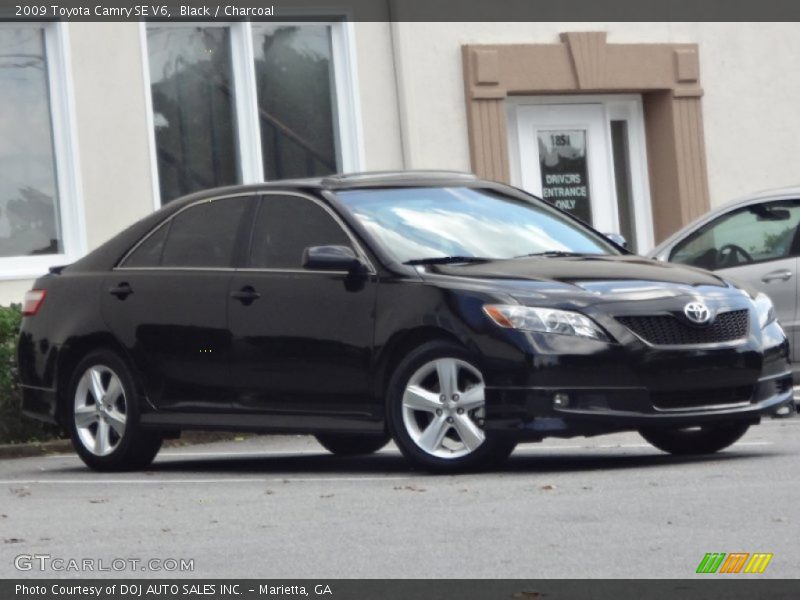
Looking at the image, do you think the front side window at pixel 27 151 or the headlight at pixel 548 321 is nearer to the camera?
the headlight at pixel 548 321

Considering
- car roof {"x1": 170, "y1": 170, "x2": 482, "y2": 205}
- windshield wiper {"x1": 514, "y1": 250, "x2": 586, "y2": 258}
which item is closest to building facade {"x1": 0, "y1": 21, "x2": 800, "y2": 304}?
car roof {"x1": 170, "y1": 170, "x2": 482, "y2": 205}

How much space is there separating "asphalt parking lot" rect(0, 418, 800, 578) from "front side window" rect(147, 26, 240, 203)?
19.4ft

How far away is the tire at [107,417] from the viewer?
12359 millimetres

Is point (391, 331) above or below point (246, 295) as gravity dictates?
below

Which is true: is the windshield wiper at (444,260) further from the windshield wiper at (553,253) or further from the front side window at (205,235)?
the front side window at (205,235)

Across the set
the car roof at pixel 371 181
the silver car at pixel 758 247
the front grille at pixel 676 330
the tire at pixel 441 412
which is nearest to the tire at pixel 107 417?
the car roof at pixel 371 181

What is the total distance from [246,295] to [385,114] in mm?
7597

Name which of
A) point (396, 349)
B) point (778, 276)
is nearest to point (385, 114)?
point (778, 276)

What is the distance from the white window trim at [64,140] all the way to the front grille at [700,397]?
7.79 m

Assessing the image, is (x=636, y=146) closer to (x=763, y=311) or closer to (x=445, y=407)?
(x=763, y=311)

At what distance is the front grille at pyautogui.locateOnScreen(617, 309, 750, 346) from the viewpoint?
10.7 metres

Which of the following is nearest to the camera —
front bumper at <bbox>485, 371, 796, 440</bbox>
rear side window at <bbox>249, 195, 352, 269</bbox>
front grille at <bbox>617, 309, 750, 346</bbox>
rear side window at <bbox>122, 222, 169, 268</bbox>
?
front bumper at <bbox>485, 371, 796, 440</bbox>

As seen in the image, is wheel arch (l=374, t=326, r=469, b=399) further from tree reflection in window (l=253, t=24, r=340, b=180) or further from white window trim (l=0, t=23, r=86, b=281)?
tree reflection in window (l=253, t=24, r=340, b=180)

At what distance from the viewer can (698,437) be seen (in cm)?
1174
